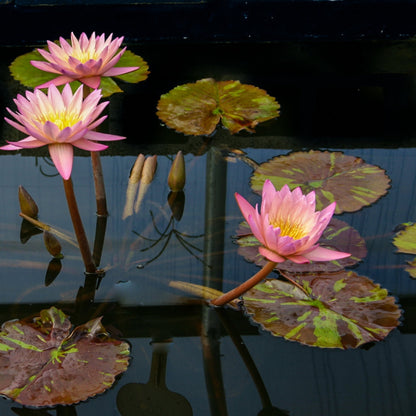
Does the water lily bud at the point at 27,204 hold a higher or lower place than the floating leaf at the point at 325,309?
higher

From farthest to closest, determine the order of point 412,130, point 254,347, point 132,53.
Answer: point 132,53 < point 412,130 < point 254,347

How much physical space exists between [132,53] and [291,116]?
812 millimetres

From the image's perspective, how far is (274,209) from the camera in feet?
3.83

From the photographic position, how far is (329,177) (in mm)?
1816

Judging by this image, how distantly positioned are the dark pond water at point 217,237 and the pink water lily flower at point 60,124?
0.39 m

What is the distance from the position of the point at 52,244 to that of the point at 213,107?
3.06ft

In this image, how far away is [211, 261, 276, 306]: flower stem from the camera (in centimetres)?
118

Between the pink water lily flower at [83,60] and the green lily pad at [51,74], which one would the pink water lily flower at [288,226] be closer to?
the pink water lily flower at [83,60]

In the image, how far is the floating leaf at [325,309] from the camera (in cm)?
129

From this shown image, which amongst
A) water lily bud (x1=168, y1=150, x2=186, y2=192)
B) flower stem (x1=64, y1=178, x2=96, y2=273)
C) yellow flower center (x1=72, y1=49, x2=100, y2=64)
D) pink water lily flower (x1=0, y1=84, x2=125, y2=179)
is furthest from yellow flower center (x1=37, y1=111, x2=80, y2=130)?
water lily bud (x1=168, y1=150, x2=186, y2=192)

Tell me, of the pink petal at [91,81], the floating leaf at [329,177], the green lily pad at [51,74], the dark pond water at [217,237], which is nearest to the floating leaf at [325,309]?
the dark pond water at [217,237]

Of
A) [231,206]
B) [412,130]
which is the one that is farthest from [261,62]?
[231,206]

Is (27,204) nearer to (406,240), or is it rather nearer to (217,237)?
(217,237)

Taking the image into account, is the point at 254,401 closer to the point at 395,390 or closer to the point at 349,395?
the point at 349,395
